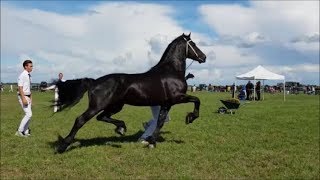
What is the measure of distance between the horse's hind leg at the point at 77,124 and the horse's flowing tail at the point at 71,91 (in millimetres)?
535

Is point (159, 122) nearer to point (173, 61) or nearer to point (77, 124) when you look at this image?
point (173, 61)

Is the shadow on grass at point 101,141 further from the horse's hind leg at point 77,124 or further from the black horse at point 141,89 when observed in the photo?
the black horse at point 141,89

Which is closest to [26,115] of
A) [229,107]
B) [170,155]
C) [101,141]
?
[101,141]

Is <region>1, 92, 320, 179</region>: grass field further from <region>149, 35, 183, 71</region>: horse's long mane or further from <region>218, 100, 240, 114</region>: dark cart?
<region>218, 100, 240, 114</region>: dark cart

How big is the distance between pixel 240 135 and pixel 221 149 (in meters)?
3.08

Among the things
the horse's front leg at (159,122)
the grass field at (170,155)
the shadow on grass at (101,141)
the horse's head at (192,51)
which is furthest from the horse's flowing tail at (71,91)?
the horse's head at (192,51)

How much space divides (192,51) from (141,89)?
60.4 inches

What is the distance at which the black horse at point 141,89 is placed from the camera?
33.9 ft

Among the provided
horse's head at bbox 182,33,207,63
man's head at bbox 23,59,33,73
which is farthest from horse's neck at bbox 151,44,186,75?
man's head at bbox 23,59,33,73

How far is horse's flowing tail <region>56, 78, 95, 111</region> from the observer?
34.8 feet

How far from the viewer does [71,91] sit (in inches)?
424

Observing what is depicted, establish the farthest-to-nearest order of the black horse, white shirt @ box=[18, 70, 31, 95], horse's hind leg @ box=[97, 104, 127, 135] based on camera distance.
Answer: white shirt @ box=[18, 70, 31, 95] → horse's hind leg @ box=[97, 104, 127, 135] → the black horse

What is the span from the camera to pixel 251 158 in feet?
33.5

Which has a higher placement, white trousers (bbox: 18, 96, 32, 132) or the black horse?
the black horse
